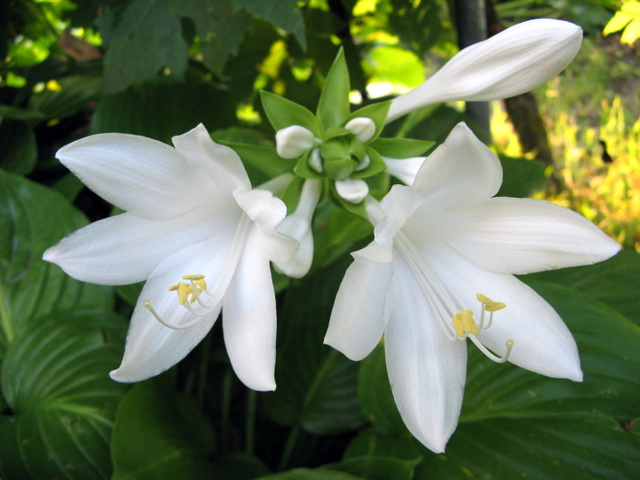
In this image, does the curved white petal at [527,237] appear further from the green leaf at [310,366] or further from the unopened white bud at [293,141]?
the green leaf at [310,366]

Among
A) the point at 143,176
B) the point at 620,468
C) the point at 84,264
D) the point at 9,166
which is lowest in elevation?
the point at 620,468

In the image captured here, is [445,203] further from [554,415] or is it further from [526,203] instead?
[554,415]

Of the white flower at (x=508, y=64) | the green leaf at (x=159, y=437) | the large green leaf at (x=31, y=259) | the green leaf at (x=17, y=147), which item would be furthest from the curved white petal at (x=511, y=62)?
the green leaf at (x=17, y=147)

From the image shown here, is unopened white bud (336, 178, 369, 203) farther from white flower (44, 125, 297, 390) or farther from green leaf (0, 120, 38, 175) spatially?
green leaf (0, 120, 38, 175)

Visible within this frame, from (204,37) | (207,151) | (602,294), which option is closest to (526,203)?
(207,151)

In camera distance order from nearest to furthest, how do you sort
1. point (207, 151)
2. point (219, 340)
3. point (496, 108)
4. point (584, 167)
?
point (207, 151)
point (219, 340)
point (584, 167)
point (496, 108)

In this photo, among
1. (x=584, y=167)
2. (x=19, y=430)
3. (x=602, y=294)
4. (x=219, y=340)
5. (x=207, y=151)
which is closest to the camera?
(x=207, y=151)
